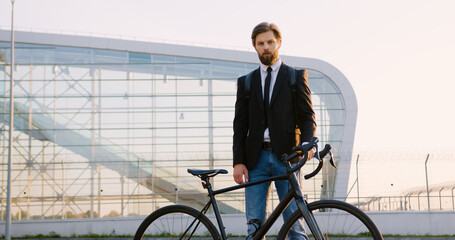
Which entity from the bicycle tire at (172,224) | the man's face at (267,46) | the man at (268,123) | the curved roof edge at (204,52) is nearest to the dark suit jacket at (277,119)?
the man at (268,123)

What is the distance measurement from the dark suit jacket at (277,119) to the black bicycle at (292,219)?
0.19 m

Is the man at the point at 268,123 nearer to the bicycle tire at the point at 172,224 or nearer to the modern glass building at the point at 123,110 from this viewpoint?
the bicycle tire at the point at 172,224

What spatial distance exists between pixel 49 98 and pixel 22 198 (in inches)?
166

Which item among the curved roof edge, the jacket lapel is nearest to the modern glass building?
the curved roof edge

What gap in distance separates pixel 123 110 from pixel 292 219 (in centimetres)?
2542

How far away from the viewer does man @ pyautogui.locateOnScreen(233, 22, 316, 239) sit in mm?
4176

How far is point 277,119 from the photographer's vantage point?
4.22 meters

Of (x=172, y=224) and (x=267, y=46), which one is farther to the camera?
(x=172, y=224)

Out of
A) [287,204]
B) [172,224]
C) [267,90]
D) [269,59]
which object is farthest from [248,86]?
[172,224]

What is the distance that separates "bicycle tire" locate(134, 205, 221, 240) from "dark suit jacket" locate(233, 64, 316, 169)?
436 millimetres

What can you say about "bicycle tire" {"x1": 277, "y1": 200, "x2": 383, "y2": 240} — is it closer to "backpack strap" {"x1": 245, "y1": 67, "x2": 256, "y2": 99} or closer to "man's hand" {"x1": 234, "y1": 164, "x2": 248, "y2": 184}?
"man's hand" {"x1": 234, "y1": 164, "x2": 248, "y2": 184}

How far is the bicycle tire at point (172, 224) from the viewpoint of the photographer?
4.15m

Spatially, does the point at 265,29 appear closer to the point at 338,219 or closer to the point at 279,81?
the point at 279,81

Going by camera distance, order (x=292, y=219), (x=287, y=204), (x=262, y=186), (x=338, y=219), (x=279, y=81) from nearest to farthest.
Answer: (x=292, y=219) → (x=287, y=204) → (x=338, y=219) → (x=262, y=186) → (x=279, y=81)
